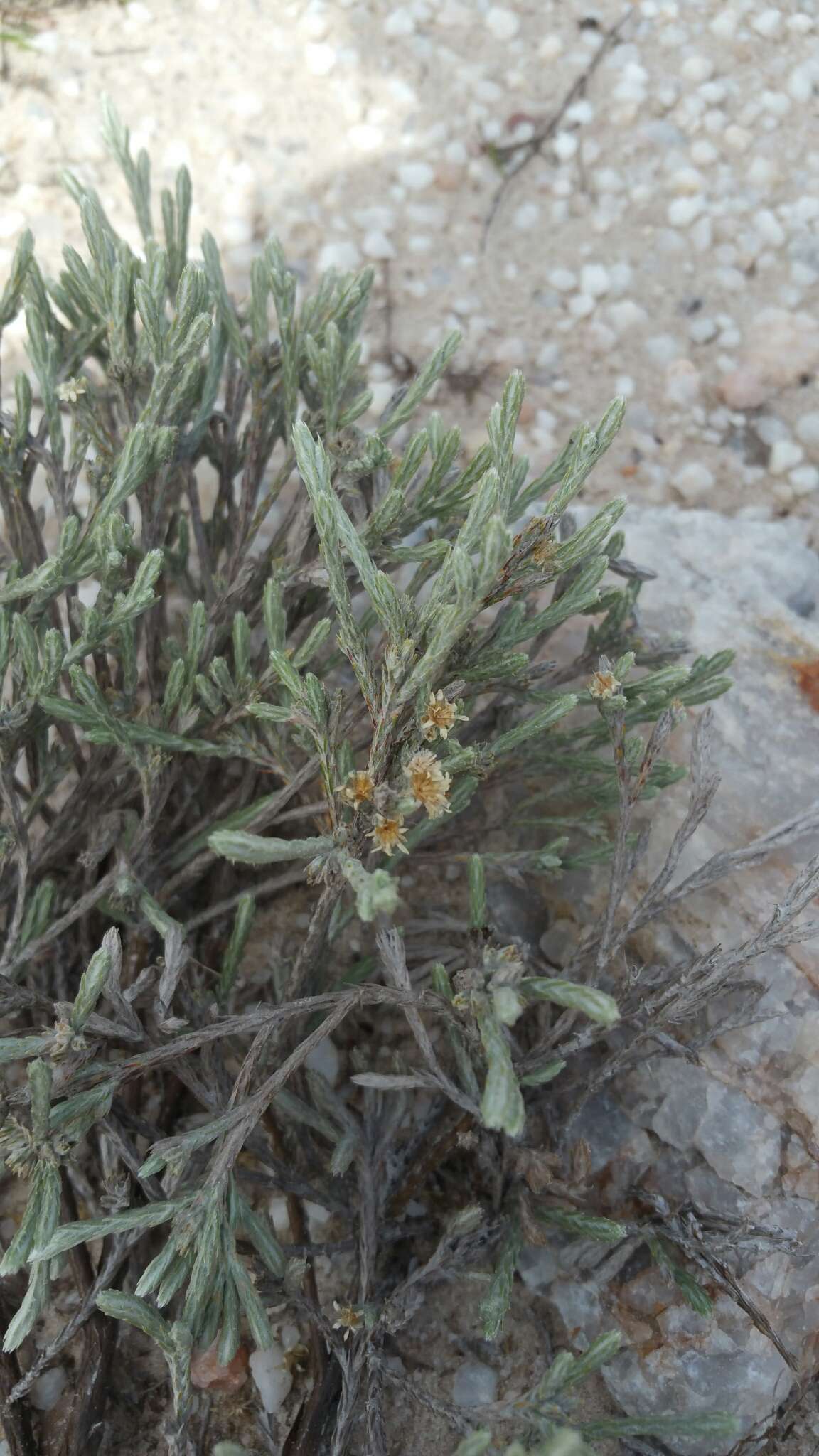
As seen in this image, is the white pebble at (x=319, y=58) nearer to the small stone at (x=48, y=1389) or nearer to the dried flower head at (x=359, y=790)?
the dried flower head at (x=359, y=790)

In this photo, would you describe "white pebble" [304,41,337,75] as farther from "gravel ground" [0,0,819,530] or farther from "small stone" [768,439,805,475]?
"small stone" [768,439,805,475]

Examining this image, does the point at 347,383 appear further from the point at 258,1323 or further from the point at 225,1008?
the point at 258,1323

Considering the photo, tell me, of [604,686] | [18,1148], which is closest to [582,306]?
[604,686]

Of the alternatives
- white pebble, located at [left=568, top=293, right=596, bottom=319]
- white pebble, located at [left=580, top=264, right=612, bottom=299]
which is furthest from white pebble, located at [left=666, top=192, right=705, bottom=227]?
white pebble, located at [left=568, top=293, right=596, bottom=319]

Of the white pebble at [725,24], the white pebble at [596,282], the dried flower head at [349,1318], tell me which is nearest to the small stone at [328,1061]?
the dried flower head at [349,1318]

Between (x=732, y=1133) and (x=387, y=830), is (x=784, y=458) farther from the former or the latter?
(x=387, y=830)

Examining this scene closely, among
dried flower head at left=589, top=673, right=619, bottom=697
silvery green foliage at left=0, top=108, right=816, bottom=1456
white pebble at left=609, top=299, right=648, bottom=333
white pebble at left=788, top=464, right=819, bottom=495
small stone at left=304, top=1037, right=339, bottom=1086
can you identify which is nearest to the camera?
silvery green foliage at left=0, top=108, right=816, bottom=1456
